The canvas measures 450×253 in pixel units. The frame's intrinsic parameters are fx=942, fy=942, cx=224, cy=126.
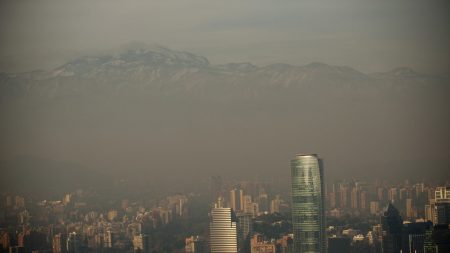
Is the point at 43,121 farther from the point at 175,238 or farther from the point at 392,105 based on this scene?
the point at 392,105

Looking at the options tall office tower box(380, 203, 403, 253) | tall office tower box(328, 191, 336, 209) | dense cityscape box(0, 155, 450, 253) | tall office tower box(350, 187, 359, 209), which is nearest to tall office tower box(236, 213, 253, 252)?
dense cityscape box(0, 155, 450, 253)

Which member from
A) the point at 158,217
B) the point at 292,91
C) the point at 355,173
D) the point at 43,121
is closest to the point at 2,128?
the point at 43,121

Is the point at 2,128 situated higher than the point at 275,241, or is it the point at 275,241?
the point at 2,128

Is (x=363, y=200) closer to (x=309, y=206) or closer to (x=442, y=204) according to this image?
(x=309, y=206)

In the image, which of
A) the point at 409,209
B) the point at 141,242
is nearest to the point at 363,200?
the point at 409,209

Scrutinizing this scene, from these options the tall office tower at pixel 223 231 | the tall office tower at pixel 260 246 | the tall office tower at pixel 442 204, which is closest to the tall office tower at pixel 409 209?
the tall office tower at pixel 442 204

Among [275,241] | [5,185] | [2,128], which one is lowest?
[275,241]
